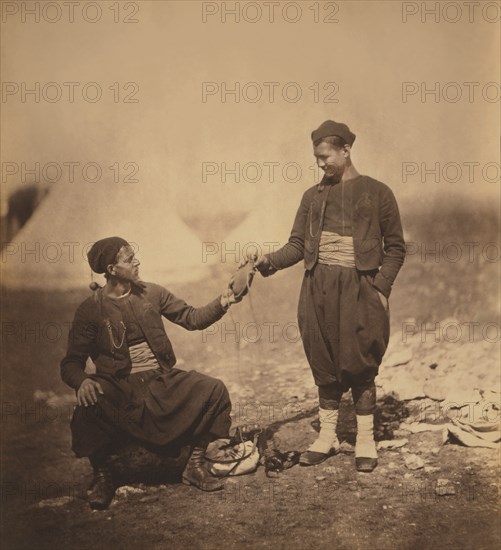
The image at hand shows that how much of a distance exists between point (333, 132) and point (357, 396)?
1.19 m

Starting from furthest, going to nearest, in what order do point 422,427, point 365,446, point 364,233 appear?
point 422,427 → point 365,446 → point 364,233

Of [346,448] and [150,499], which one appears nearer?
[150,499]

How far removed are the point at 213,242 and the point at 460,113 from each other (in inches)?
51.0

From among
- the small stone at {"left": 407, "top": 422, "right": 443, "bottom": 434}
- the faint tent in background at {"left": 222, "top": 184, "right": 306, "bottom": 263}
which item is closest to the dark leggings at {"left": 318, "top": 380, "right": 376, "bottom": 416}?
the small stone at {"left": 407, "top": 422, "right": 443, "bottom": 434}

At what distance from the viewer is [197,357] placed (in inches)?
128

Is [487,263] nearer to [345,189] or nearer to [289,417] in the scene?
[345,189]

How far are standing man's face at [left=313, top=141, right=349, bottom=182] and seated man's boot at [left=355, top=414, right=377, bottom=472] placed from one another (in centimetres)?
110

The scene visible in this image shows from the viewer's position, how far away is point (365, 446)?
3.18m

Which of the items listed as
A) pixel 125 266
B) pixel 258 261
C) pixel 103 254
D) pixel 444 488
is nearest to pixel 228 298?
pixel 258 261

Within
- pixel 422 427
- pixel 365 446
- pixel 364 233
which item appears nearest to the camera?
pixel 364 233

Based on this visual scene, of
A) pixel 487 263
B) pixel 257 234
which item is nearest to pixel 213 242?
pixel 257 234

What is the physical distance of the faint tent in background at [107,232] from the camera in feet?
10.6

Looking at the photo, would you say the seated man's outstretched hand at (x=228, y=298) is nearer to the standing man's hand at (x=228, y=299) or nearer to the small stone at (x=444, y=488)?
the standing man's hand at (x=228, y=299)

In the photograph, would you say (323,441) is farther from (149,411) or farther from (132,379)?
(132,379)
